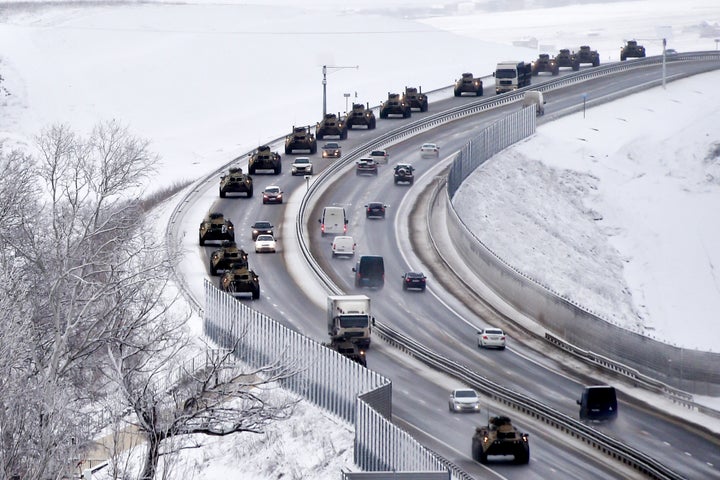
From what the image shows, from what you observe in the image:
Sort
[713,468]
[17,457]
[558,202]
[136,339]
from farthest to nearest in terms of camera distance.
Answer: [558,202]
[136,339]
[713,468]
[17,457]

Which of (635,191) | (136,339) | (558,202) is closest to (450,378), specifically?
(136,339)

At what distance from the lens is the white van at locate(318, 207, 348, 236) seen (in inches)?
3541

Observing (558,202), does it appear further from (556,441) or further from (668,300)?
(556,441)

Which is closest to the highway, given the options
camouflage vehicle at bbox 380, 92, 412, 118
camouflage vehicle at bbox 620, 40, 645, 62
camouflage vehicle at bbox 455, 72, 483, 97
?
camouflage vehicle at bbox 380, 92, 412, 118

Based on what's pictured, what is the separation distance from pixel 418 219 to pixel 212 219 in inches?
645

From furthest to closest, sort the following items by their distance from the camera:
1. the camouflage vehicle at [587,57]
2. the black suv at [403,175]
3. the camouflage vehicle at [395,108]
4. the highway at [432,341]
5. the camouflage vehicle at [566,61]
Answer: the camouflage vehicle at [587,57] < the camouflage vehicle at [566,61] < the camouflage vehicle at [395,108] < the black suv at [403,175] < the highway at [432,341]

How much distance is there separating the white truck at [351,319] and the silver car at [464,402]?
1000 cm

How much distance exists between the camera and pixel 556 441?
166 feet

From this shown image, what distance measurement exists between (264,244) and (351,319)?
820 inches

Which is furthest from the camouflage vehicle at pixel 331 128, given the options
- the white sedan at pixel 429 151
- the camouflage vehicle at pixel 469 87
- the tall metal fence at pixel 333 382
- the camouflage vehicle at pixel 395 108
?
the tall metal fence at pixel 333 382

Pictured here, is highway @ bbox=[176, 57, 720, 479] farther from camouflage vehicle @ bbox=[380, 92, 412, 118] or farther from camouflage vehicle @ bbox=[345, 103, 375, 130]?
camouflage vehicle @ bbox=[380, 92, 412, 118]

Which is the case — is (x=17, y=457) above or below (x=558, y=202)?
above

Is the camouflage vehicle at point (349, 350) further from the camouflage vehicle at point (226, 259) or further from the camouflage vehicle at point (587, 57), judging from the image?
the camouflage vehicle at point (587, 57)

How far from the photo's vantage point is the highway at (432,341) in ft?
162
